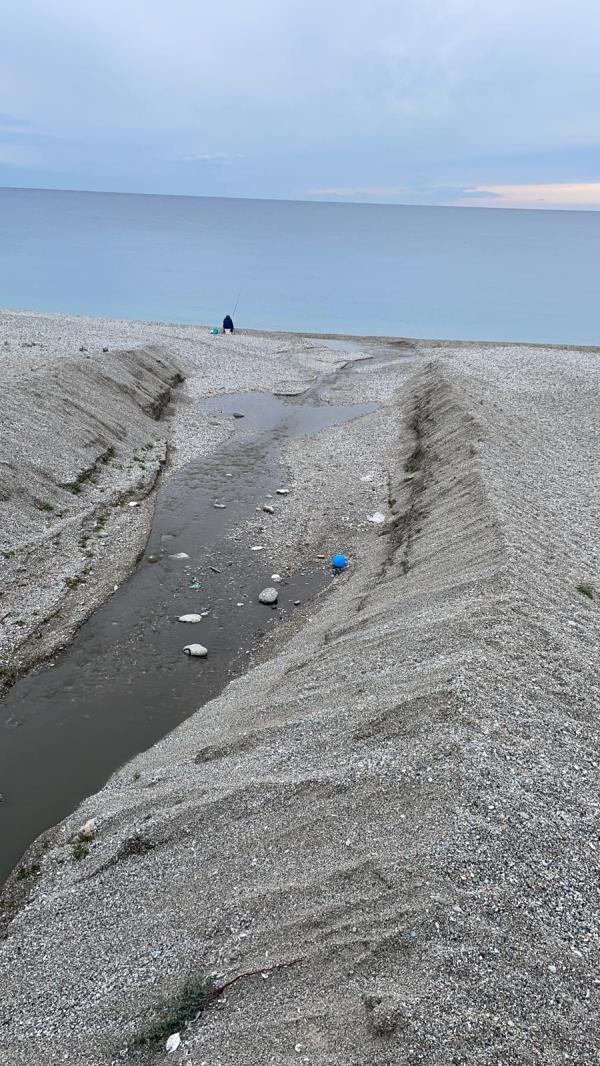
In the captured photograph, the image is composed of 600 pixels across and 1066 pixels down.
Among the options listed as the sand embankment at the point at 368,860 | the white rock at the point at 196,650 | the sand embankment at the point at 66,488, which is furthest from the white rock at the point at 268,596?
the sand embankment at the point at 66,488

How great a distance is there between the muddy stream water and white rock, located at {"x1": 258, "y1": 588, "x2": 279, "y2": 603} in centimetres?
26

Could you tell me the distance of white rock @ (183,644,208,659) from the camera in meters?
16.0

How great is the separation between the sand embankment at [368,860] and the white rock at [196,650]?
1.92 metres

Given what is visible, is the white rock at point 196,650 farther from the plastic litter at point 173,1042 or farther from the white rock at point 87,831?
the plastic litter at point 173,1042

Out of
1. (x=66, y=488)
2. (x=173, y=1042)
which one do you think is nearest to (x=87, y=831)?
(x=173, y=1042)

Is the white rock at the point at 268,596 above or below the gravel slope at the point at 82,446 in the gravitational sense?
below

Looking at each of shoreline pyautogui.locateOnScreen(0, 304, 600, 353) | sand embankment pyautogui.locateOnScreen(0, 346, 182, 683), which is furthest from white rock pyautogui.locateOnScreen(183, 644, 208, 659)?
shoreline pyautogui.locateOnScreen(0, 304, 600, 353)

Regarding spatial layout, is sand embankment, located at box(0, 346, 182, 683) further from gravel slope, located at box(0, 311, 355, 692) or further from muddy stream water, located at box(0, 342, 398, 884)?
muddy stream water, located at box(0, 342, 398, 884)

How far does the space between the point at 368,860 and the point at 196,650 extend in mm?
8652

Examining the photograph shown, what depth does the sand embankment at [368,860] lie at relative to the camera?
6.73 meters

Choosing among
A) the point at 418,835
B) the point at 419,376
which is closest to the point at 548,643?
the point at 418,835

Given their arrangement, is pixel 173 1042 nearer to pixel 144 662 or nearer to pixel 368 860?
pixel 368 860

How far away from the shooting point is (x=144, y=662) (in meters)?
15.7

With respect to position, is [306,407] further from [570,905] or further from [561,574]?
[570,905]
